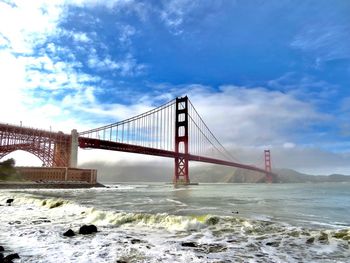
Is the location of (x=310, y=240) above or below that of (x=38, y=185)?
below

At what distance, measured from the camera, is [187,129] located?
87125 millimetres

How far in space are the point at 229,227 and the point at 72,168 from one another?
6221 centimetres

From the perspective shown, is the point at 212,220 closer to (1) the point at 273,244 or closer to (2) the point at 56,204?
(1) the point at 273,244

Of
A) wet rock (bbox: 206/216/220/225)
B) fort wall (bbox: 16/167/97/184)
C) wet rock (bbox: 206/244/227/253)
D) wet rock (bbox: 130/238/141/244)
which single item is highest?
fort wall (bbox: 16/167/97/184)

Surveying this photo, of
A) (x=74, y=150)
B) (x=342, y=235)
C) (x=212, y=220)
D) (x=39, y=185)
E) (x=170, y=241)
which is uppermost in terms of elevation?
(x=74, y=150)

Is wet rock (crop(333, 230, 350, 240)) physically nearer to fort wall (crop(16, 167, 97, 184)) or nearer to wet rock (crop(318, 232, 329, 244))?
wet rock (crop(318, 232, 329, 244))

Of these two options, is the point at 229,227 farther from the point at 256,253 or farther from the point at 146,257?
the point at 146,257

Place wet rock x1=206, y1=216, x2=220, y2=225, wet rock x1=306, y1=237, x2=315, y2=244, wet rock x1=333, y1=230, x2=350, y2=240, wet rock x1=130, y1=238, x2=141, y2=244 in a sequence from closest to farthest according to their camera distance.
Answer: wet rock x1=130, y1=238, x2=141, y2=244 < wet rock x1=306, y1=237, x2=315, y2=244 < wet rock x1=333, y1=230, x2=350, y2=240 < wet rock x1=206, y1=216, x2=220, y2=225

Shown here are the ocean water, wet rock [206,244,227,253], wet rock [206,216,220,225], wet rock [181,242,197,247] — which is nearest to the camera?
the ocean water

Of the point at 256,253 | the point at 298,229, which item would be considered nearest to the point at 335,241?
the point at 298,229

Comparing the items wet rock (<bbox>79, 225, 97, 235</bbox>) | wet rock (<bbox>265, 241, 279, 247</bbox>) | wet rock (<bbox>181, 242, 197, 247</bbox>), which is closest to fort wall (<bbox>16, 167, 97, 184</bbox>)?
wet rock (<bbox>79, 225, 97, 235</bbox>)

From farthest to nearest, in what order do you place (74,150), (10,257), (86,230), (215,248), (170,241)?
1. (74,150)
2. (86,230)
3. (170,241)
4. (215,248)
5. (10,257)

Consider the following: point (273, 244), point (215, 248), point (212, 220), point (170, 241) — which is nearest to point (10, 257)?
point (170, 241)

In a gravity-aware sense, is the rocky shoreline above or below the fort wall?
below
